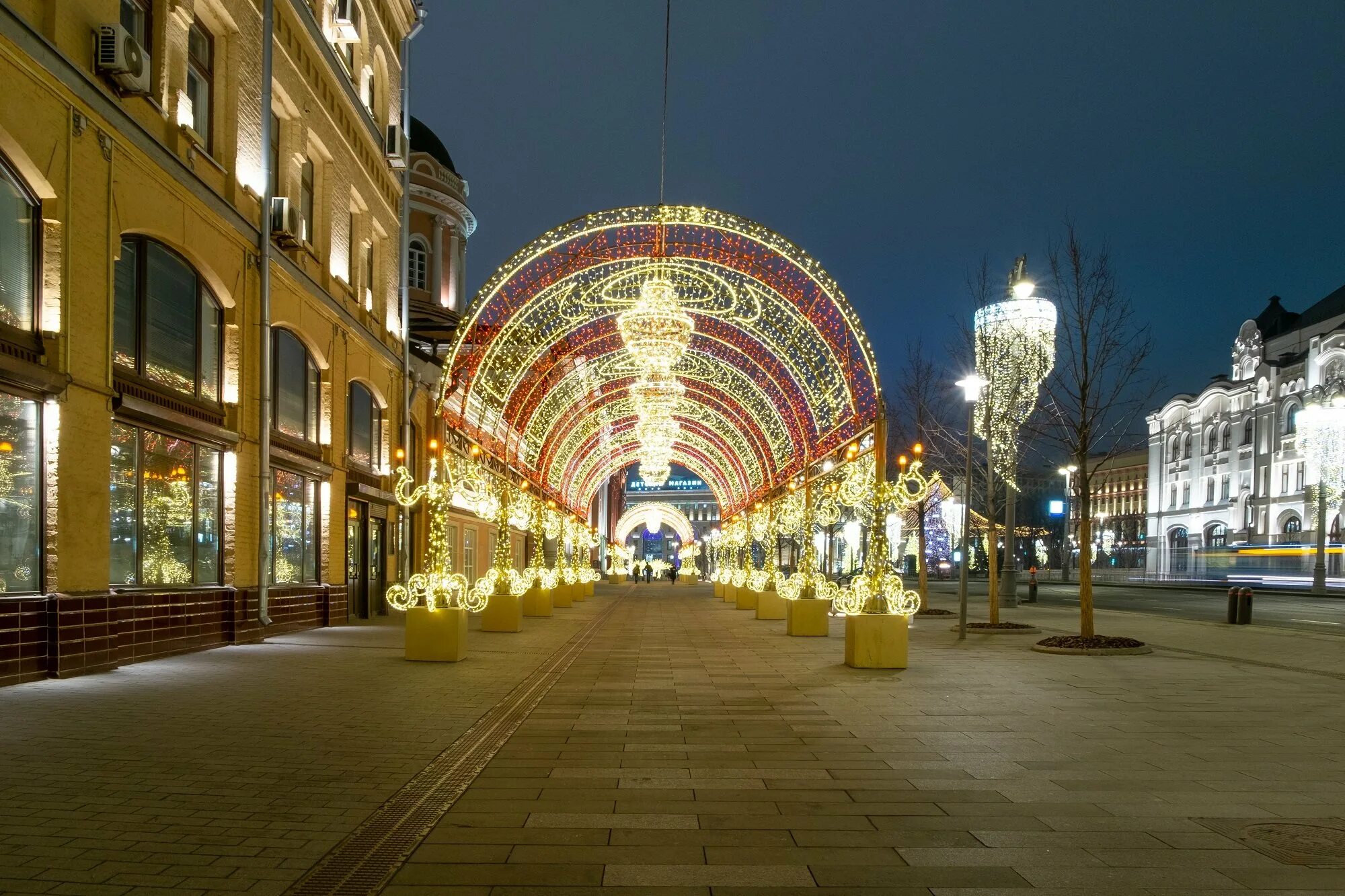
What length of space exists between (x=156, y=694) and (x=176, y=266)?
7.58m

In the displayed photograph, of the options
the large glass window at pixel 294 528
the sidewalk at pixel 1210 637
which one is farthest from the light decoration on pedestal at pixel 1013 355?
the large glass window at pixel 294 528

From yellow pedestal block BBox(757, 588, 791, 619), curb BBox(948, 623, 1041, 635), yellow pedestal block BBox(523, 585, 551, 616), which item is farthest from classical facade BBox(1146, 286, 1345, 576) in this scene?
yellow pedestal block BBox(523, 585, 551, 616)

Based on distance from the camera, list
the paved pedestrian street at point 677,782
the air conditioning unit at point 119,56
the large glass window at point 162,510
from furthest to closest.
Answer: the large glass window at point 162,510 < the air conditioning unit at point 119,56 < the paved pedestrian street at point 677,782

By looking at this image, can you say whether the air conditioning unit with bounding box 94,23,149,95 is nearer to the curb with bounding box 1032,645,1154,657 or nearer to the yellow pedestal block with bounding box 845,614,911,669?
the yellow pedestal block with bounding box 845,614,911,669

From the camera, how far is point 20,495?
476 inches

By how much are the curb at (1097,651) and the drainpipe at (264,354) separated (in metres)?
13.8

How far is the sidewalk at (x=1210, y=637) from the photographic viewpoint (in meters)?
17.2

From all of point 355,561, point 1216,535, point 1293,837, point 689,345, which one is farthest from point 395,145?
point 1216,535

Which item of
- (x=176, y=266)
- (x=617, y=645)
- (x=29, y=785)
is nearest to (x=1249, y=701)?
(x=617, y=645)

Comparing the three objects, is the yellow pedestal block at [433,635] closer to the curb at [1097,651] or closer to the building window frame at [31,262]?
the building window frame at [31,262]

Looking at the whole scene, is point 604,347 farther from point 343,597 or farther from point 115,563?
point 115,563

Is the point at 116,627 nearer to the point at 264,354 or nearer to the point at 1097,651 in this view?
the point at 264,354

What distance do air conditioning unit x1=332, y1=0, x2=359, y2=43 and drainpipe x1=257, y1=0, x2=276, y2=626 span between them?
5.25m

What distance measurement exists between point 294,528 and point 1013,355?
16.7 metres
